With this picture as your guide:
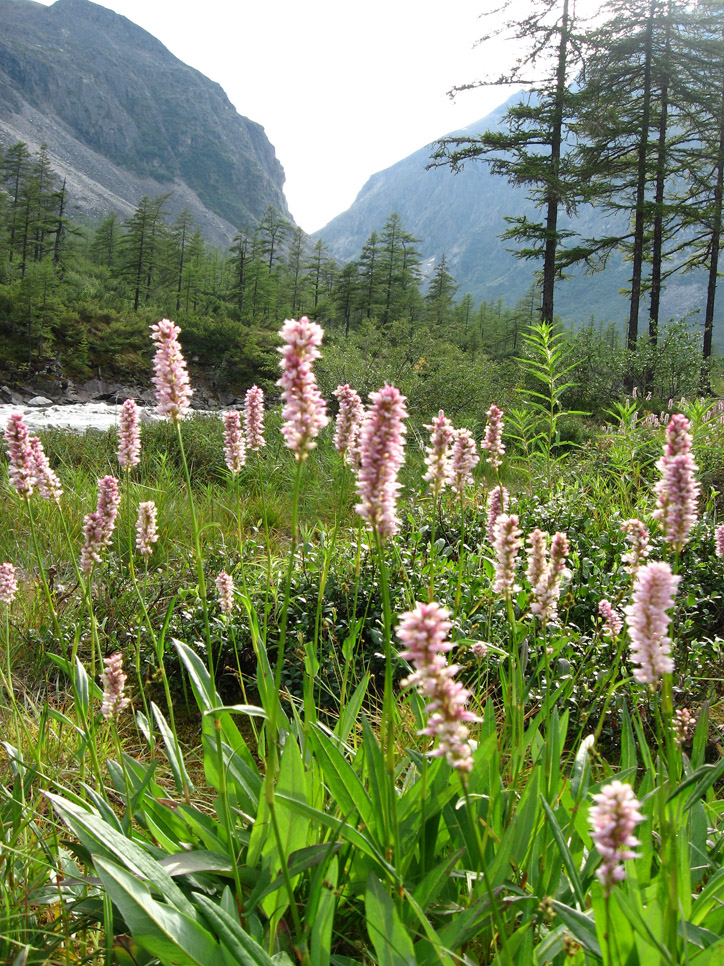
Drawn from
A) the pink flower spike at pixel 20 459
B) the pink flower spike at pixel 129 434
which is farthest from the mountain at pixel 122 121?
the pink flower spike at pixel 20 459

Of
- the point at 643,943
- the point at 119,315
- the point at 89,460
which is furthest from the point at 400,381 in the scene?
the point at 119,315

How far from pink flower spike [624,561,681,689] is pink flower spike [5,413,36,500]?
190 centimetres

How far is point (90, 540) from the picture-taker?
6.65 feet

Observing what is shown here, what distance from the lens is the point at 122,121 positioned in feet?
492

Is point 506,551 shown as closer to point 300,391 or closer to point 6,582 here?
point 300,391

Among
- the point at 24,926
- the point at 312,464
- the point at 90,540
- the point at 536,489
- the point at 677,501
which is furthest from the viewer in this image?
the point at 312,464

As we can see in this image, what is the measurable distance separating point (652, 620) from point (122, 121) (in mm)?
187417

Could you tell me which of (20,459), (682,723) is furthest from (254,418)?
Answer: (682,723)

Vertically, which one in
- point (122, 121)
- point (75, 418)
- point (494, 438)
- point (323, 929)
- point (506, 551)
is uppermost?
point (122, 121)

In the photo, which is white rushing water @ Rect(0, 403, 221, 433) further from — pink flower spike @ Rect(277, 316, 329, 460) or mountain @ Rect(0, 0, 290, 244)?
mountain @ Rect(0, 0, 290, 244)

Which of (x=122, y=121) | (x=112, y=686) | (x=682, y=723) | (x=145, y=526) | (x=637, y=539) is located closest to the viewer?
(x=637, y=539)

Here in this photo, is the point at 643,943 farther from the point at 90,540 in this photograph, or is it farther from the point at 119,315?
the point at 119,315

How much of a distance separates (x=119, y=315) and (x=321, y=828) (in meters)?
27.4

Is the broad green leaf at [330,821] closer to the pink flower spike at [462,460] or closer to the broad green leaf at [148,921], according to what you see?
the broad green leaf at [148,921]
